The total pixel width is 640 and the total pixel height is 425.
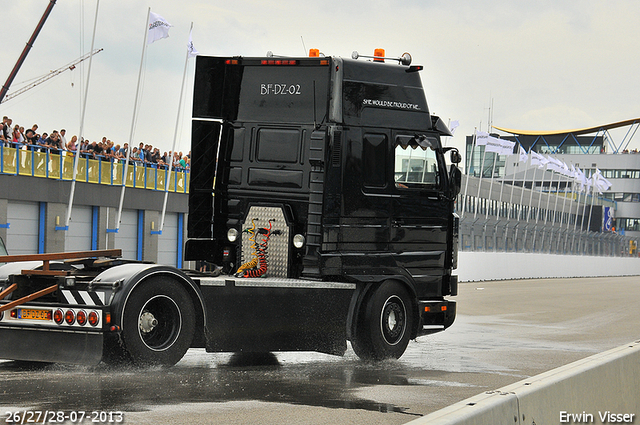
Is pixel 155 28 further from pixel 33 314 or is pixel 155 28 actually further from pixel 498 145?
pixel 33 314

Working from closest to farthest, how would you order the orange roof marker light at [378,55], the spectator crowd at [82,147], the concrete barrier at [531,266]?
the orange roof marker light at [378,55] → the spectator crowd at [82,147] → the concrete barrier at [531,266]

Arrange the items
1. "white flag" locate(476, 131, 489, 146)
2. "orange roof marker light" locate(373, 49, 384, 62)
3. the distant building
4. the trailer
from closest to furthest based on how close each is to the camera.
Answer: the trailer → "orange roof marker light" locate(373, 49, 384, 62) → "white flag" locate(476, 131, 489, 146) → the distant building

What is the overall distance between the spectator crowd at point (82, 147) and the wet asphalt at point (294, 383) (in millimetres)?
19205

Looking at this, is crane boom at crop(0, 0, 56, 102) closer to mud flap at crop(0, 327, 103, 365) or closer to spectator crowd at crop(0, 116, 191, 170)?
spectator crowd at crop(0, 116, 191, 170)

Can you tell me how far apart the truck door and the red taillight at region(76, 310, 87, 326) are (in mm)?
4158

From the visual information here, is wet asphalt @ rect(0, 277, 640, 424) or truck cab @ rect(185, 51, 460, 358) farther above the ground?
truck cab @ rect(185, 51, 460, 358)

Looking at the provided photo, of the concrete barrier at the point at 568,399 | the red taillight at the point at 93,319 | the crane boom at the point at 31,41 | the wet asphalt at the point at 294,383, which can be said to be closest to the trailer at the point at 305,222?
the wet asphalt at the point at 294,383

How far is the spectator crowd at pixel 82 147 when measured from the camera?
3039cm

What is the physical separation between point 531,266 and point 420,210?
38.3 metres

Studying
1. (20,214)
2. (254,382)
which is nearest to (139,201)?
(20,214)

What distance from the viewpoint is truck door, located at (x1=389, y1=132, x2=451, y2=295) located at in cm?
1200

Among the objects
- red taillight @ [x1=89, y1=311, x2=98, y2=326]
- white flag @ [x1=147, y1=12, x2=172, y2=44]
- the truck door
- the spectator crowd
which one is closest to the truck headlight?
the truck door

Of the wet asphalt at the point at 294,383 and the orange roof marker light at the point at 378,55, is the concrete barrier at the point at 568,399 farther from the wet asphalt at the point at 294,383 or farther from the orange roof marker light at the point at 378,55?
the orange roof marker light at the point at 378,55

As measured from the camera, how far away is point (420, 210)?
12250mm
